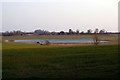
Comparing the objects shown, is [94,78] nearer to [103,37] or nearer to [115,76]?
[115,76]

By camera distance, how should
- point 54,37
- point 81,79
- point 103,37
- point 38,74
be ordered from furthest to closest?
point 54,37
point 103,37
point 38,74
point 81,79

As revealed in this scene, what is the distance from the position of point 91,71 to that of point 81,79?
249cm

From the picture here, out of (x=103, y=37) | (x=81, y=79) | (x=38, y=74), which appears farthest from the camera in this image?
(x=103, y=37)

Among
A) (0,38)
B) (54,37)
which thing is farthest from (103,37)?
(0,38)

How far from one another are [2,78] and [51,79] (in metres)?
2.30

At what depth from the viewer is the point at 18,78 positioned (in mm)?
12078

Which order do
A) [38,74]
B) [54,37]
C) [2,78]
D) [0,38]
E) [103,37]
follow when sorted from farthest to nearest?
[54,37] < [103,37] < [0,38] < [38,74] < [2,78]

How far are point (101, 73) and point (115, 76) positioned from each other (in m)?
1.00

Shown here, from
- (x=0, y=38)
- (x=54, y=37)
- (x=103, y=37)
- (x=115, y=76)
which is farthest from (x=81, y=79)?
(x=54, y=37)

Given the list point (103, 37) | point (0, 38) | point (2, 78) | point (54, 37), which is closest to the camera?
point (2, 78)

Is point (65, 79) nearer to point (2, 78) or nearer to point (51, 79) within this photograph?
point (51, 79)

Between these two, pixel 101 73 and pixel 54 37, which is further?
pixel 54 37

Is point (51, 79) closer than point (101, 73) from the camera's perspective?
Yes

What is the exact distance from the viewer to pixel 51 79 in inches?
454
